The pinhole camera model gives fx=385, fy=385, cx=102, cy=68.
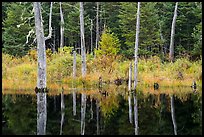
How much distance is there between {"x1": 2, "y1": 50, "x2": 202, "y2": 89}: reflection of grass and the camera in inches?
908

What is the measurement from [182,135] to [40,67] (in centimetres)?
1158

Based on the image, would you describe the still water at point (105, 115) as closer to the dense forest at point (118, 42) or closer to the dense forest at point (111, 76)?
the dense forest at point (111, 76)

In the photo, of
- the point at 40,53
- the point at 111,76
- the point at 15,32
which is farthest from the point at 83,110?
the point at 15,32

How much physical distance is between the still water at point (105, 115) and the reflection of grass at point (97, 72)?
16.8 feet

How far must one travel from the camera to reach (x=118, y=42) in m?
33.6

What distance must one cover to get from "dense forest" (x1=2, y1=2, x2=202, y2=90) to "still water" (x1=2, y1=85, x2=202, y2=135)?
22.7 feet

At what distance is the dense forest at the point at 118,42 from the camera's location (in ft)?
85.8

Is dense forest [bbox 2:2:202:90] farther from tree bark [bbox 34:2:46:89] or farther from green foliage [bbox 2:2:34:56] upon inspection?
tree bark [bbox 34:2:46:89]


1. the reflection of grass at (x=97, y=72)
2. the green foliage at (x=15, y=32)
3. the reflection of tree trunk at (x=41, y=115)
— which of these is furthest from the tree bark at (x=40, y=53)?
the green foliage at (x=15, y=32)

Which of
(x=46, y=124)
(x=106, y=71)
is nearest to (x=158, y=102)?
(x=46, y=124)

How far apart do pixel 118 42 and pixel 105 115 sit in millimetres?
21669

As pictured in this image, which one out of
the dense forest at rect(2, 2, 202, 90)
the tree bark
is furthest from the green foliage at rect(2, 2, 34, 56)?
the tree bark

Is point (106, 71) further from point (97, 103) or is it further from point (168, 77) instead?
point (97, 103)

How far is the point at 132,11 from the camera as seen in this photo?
1320 inches
